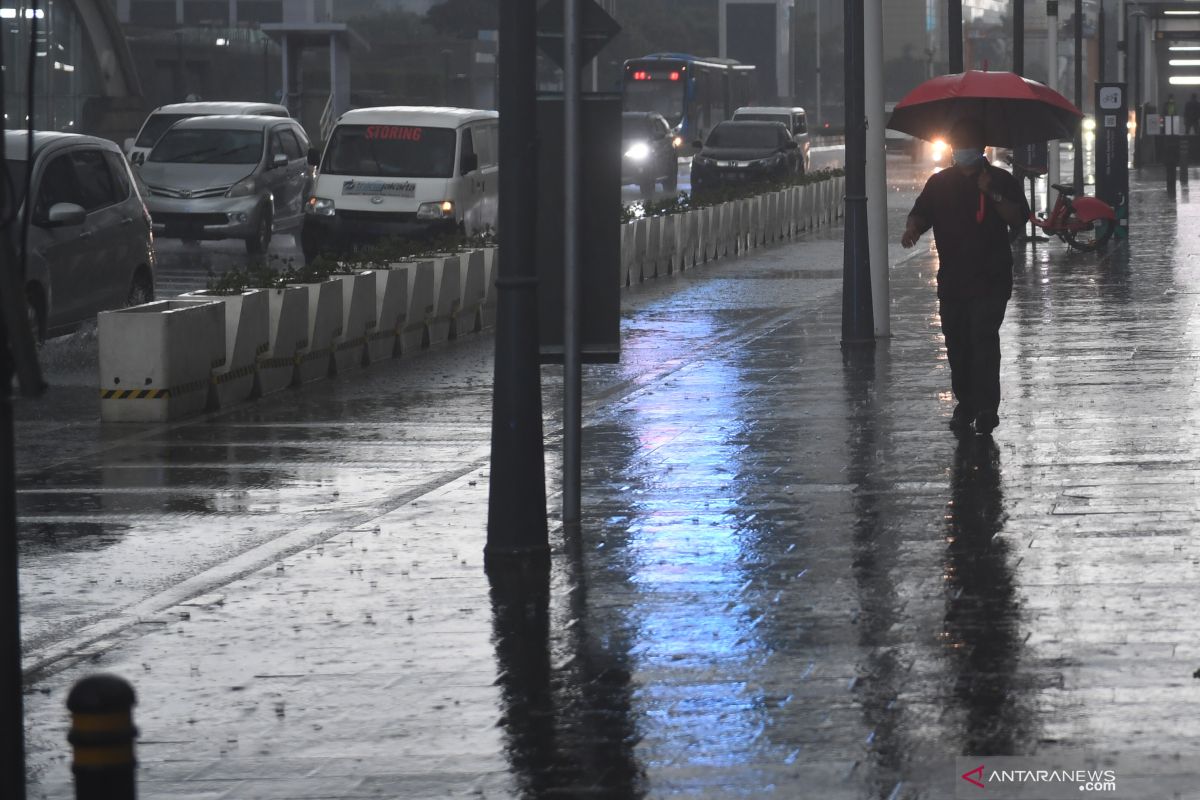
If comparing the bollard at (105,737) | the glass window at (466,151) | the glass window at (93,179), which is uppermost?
the glass window at (466,151)

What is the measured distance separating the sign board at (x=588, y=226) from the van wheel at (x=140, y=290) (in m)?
10.1

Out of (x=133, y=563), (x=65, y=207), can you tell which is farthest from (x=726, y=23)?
(x=133, y=563)

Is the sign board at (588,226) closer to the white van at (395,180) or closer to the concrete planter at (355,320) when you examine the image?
the concrete planter at (355,320)

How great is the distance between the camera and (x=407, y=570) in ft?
30.1

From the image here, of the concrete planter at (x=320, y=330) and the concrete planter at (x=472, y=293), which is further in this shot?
the concrete planter at (x=472, y=293)

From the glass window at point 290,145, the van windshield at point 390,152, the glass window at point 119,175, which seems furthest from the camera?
the glass window at point 290,145

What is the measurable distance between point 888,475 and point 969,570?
8.31ft

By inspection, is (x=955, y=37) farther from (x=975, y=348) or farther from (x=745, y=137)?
(x=745, y=137)

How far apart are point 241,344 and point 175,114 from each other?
65.1 ft

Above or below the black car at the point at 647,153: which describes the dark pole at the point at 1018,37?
above

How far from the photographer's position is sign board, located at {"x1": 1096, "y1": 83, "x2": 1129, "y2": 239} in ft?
107

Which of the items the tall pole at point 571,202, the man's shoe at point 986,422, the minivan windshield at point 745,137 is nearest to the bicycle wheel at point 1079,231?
the man's shoe at point 986,422

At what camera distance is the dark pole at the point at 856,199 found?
18.0m

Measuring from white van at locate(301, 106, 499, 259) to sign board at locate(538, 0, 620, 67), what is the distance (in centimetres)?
1796
